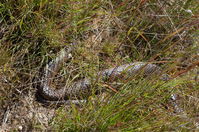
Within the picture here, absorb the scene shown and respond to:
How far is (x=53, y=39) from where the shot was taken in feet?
11.6

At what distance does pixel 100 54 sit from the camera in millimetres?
3877

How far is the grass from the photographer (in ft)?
9.99

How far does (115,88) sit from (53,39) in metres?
0.84

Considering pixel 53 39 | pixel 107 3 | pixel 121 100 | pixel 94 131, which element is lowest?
pixel 94 131

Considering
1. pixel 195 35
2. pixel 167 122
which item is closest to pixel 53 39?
pixel 167 122

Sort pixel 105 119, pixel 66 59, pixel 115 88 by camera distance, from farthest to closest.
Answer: pixel 66 59
pixel 115 88
pixel 105 119

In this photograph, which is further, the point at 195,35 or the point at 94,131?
the point at 195,35

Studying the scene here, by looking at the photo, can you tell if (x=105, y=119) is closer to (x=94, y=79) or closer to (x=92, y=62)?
(x=94, y=79)

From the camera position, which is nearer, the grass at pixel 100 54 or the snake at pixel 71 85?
the grass at pixel 100 54

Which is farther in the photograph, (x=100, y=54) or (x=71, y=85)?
(x=100, y=54)

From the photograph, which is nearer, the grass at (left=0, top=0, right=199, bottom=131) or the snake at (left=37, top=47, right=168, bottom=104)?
the grass at (left=0, top=0, right=199, bottom=131)

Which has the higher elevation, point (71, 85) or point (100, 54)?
point (100, 54)

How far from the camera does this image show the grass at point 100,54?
304 cm

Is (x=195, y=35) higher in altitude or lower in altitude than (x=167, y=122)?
higher
